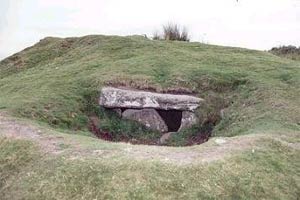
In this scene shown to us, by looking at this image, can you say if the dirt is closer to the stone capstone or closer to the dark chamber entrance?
the stone capstone

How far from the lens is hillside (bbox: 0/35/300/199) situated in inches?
427

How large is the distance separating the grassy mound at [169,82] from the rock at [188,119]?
0.22 m

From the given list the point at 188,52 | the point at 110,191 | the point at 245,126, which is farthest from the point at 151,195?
the point at 188,52

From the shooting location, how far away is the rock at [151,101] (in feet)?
60.2

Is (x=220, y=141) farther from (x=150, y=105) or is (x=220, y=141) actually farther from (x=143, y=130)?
(x=150, y=105)

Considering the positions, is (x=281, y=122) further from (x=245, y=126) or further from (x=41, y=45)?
(x=41, y=45)

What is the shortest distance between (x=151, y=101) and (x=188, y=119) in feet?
4.21

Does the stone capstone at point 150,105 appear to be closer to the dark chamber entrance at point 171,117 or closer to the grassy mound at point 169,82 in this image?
the dark chamber entrance at point 171,117

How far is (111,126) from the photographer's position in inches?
699

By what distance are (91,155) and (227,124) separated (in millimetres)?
6251

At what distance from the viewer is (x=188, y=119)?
18250 millimetres

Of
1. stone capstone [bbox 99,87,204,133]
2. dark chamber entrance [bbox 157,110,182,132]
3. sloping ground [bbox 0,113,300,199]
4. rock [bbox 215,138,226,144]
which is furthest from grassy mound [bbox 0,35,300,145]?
sloping ground [bbox 0,113,300,199]

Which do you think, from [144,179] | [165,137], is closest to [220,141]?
[144,179]

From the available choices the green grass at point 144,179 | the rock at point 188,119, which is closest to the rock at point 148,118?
the rock at point 188,119
